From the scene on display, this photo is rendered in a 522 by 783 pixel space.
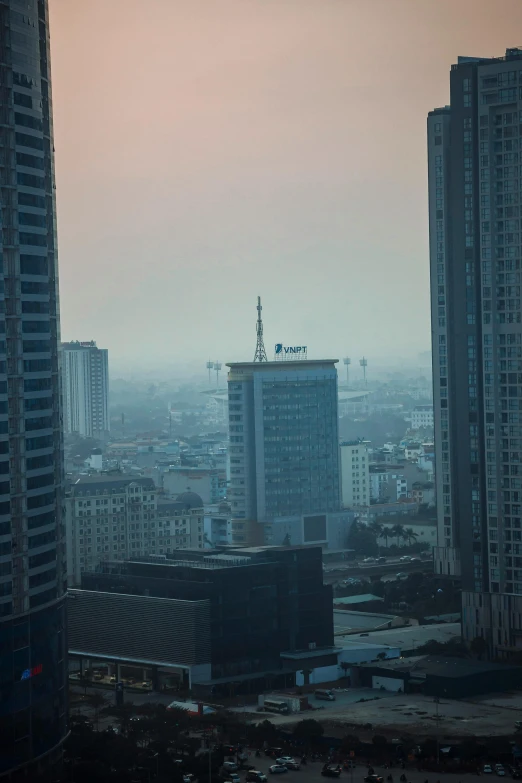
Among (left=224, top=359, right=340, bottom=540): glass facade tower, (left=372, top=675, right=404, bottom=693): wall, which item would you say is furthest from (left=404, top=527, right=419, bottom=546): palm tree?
(left=372, top=675, right=404, bottom=693): wall

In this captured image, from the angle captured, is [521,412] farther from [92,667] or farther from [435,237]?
[92,667]

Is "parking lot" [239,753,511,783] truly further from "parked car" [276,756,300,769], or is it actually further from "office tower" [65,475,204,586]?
"office tower" [65,475,204,586]


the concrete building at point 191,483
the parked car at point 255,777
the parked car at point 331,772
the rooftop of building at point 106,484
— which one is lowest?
the parked car at point 331,772

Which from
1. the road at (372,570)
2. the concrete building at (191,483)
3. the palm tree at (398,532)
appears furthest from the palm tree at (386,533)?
the concrete building at (191,483)

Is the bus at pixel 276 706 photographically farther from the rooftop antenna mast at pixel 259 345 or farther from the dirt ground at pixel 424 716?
the rooftop antenna mast at pixel 259 345

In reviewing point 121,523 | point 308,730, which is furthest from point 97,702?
point 121,523

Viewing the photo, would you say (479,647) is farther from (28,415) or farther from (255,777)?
(28,415)

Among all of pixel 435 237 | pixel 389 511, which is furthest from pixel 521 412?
pixel 389 511
